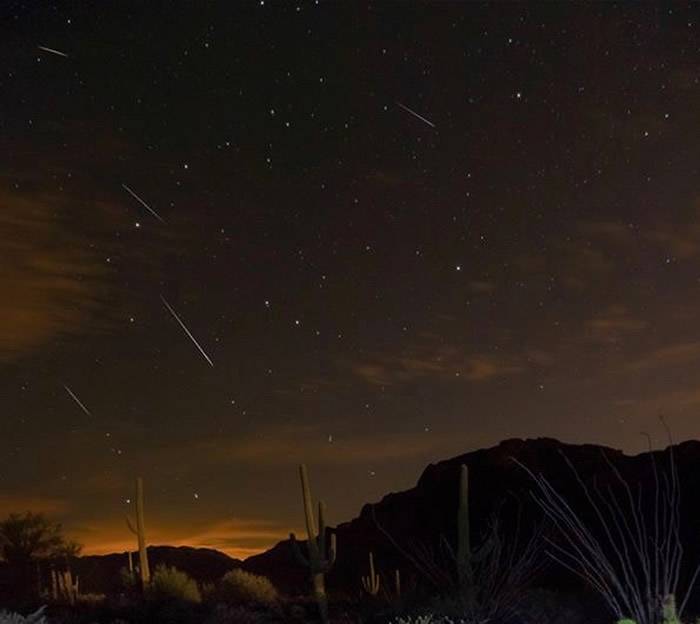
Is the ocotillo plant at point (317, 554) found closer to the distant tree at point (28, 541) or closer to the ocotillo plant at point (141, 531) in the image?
the ocotillo plant at point (141, 531)

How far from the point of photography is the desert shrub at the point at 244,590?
1085 inches

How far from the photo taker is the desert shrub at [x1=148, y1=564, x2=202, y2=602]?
2508 cm

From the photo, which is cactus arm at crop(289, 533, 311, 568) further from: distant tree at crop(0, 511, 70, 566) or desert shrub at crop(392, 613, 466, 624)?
distant tree at crop(0, 511, 70, 566)

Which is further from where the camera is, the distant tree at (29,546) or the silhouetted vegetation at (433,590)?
the distant tree at (29,546)

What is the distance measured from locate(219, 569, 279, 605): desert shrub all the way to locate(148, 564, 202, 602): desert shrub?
58.1 inches

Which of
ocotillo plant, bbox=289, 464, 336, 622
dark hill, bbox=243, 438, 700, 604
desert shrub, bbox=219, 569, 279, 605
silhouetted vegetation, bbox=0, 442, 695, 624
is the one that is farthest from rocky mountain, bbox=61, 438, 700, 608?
ocotillo plant, bbox=289, 464, 336, 622

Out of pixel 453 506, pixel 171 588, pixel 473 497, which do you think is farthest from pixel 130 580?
pixel 453 506

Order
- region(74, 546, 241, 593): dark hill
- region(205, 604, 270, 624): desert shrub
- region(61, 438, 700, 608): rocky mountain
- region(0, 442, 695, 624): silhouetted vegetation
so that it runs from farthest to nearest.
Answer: region(74, 546, 241, 593): dark hill < region(61, 438, 700, 608): rocky mountain < region(205, 604, 270, 624): desert shrub < region(0, 442, 695, 624): silhouetted vegetation

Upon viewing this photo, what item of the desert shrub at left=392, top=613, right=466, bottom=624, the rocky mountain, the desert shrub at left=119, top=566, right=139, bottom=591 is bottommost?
the desert shrub at left=392, top=613, right=466, bottom=624

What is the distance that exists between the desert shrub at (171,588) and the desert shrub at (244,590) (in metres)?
1.47

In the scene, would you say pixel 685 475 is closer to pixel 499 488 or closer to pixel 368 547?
pixel 499 488

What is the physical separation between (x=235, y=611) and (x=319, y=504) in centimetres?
271

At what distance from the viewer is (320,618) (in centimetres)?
2205

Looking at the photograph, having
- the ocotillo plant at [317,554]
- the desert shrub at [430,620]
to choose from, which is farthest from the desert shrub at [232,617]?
the desert shrub at [430,620]
